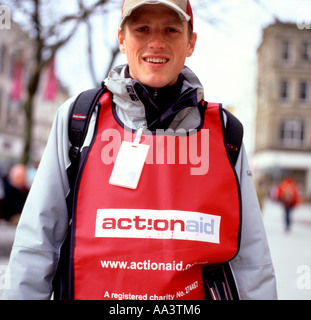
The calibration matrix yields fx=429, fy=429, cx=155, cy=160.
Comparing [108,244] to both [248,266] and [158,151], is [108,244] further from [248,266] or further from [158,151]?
[248,266]

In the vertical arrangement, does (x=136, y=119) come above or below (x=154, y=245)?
above

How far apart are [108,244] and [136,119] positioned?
461 mm

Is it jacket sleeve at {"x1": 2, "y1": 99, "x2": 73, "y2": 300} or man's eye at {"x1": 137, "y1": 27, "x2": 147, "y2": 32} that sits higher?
man's eye at {"x1": 137, "y1": 27, "x2": 147, "y2": 32}

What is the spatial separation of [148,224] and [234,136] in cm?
49

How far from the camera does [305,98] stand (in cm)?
3906

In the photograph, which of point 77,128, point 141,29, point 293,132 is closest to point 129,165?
point 77,128

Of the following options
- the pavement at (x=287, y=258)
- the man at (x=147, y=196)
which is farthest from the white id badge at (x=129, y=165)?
the pavement at (x=287, y=258)

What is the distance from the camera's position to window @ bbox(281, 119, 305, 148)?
1521 inches

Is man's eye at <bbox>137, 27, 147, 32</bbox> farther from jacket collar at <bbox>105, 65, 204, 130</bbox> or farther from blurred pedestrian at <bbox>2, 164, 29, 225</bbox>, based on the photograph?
blurred pedestrian at <bbox>2, 164, 29, 225</bbox>

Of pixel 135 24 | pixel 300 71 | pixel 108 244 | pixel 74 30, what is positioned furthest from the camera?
pixel 300 71

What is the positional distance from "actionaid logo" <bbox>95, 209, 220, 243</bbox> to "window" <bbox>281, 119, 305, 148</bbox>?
39151 mm

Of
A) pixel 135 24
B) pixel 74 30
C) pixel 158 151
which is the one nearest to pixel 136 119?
pixel 158 151

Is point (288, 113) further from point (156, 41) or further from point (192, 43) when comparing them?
point (156, 41)

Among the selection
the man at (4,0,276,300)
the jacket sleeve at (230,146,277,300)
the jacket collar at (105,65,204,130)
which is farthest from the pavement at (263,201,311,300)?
the jacket collar at (105,65,204,130)
